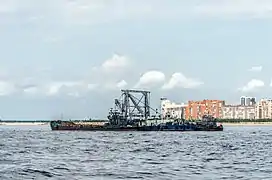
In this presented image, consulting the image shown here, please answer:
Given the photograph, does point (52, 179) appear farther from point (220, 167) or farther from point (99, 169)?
point (220, 167)

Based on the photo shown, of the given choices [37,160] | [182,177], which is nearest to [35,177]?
[182,177]

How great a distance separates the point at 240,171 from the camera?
53.5m

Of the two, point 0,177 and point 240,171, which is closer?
point 0,177

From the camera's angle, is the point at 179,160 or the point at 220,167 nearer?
the point at 220,167

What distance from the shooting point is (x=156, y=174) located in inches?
1996

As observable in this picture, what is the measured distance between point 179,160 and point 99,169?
1400cm

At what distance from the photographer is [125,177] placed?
4800 centimetres

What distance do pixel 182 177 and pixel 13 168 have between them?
48.0ft

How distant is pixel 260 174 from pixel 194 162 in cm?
1286

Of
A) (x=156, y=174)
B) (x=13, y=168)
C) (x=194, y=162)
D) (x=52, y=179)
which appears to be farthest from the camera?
(x=194, y=162)

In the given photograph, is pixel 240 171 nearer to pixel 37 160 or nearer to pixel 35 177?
pixel 35 177

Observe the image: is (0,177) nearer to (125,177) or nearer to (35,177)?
(35,177)

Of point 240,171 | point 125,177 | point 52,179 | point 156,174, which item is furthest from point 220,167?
point 52,179

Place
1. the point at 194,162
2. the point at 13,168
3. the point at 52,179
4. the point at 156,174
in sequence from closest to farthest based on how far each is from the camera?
the point at 52,179, the point at 156,174, the point at 13,168, the point at 194,162
